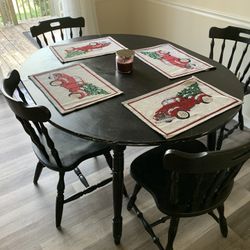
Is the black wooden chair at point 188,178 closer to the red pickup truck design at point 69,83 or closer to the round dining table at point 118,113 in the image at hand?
the round dining table at point 118,113

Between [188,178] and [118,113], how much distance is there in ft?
1.48

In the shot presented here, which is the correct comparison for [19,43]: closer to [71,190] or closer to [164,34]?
[164,34]

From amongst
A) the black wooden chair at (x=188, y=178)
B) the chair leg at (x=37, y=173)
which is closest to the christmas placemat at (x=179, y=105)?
the black wooden chair at (x=188, y=178)

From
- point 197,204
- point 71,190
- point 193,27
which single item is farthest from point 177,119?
point 193,27

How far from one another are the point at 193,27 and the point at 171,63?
41.7 inches

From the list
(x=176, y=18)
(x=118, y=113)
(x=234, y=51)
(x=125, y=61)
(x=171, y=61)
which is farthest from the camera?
(x=176, y=18)

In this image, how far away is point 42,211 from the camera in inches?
67.1

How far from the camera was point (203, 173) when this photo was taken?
933mm

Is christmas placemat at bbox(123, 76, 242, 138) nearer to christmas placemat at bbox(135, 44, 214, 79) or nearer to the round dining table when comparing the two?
the round dining table

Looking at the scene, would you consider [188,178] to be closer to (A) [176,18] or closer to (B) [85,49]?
(B) [85,49]

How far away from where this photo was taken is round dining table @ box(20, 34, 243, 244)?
1041 millimetres

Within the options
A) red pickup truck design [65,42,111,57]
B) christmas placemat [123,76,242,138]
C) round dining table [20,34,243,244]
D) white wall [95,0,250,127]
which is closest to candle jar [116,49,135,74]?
round dining table [20,34,243,244]

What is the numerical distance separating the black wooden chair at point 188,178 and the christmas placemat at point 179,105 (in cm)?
12

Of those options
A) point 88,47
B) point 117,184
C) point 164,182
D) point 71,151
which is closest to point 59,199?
point 71,151
